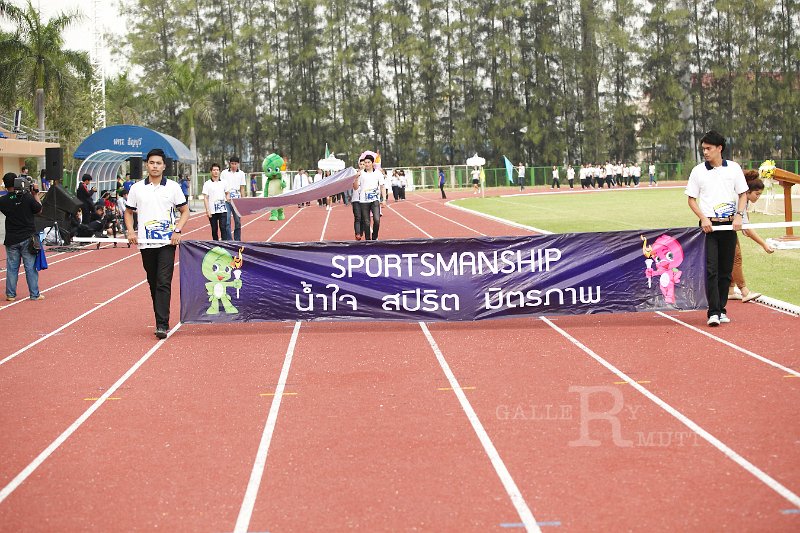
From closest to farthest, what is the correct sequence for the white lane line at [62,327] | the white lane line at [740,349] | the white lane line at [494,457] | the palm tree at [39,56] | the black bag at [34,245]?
the white lane line at [494,457] → the white lane line at [740,349] → the white lane line at [62,327] → the black bag at [34,245] → the palm tree at [39,56]

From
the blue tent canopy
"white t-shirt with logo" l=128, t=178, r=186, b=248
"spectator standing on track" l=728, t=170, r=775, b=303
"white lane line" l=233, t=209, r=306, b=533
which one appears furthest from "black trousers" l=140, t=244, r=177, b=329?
the blue tent canopy

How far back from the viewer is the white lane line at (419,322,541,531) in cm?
524

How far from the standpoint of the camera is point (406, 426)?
7094mm

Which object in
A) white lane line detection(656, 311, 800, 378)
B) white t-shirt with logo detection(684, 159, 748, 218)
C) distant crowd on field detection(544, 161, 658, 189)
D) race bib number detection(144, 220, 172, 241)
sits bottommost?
white lane line detection(656, 311, 800, 378)

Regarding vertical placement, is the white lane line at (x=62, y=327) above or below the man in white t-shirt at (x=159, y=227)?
below

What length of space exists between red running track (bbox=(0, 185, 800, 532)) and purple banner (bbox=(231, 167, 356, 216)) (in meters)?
7.56

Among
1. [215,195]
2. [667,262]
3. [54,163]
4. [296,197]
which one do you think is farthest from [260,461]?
[54,163]

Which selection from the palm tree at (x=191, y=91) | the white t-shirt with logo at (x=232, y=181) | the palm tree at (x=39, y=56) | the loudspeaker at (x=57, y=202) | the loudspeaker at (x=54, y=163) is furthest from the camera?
the palm tree at (x=191, y=91)

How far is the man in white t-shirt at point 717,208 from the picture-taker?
10.7 m

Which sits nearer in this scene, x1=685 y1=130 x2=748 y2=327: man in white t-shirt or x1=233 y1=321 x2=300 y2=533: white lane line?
x1=233 y1=321 x2=300 y2=533: white lane line

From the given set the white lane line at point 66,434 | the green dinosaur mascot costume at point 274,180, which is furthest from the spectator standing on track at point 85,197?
the white lane line at point 66,434

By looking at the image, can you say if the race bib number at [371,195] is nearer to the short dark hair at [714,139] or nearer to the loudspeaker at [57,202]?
the loudspeaker at [57,202]

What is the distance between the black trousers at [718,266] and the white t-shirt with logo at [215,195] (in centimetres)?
1048

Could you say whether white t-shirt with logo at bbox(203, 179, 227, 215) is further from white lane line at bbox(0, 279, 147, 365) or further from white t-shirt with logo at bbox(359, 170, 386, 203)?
white lane line at bbox(0, 279, 147, 365)
